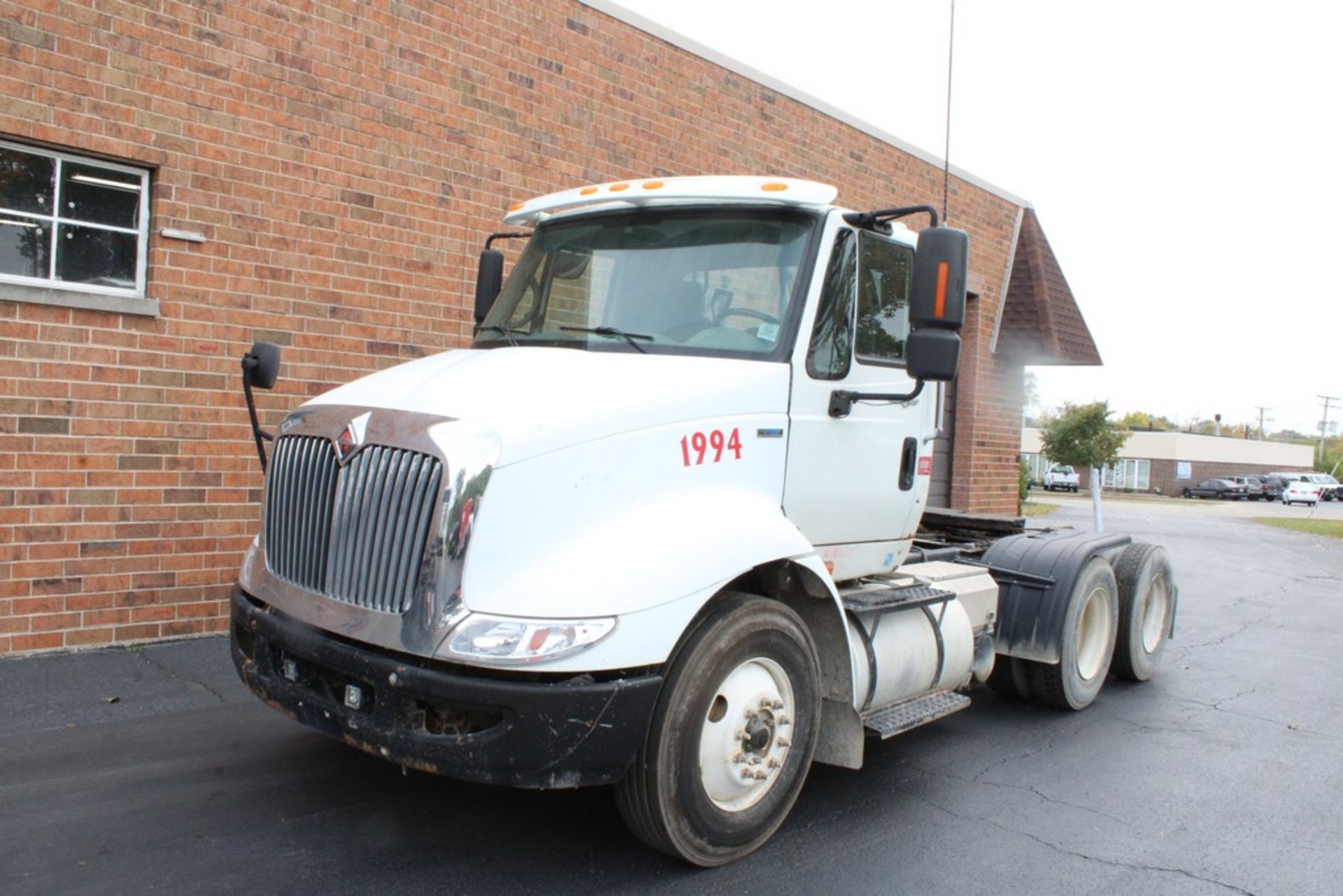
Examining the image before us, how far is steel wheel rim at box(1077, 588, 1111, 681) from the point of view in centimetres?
688

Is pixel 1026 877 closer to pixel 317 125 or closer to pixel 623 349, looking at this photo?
pixel 623 349

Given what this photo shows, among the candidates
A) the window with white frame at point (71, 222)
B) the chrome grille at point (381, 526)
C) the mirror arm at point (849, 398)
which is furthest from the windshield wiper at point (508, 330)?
the window with white frame at point (71, 222)

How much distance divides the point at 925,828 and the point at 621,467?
2183 mm

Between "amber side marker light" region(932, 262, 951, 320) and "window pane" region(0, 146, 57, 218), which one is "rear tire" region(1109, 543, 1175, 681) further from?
"window pane" region(0, 146, 57, 218)

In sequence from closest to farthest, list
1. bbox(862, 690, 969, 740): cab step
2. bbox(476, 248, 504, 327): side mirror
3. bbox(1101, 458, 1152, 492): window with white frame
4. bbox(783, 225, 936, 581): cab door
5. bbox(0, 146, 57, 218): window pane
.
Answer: bbox(783, 225, 936, 581): cab door
bbox(862, 690, 969, 740): cab step
bbox(476, 248, 504, 327): side mirror
bbox(0, 146, 57, 218): window pane
bbox(1101, 458, 1152, 492): window with white frame

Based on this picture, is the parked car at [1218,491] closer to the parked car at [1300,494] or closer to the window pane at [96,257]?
the parked car at [1300,494]

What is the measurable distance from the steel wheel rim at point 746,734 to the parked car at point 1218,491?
70386 mm

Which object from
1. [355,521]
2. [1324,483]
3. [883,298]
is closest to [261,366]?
[355,521]

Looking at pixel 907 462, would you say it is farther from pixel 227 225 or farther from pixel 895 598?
pixel 227 225

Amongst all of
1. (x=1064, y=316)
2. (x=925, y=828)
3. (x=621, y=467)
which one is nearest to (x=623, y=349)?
(x=621, y=467)

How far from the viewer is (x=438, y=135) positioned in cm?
813

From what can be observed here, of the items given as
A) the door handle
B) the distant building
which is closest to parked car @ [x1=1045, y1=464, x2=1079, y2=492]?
the distant building

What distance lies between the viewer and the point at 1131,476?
73.6m

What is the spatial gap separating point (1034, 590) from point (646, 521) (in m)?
3.65
